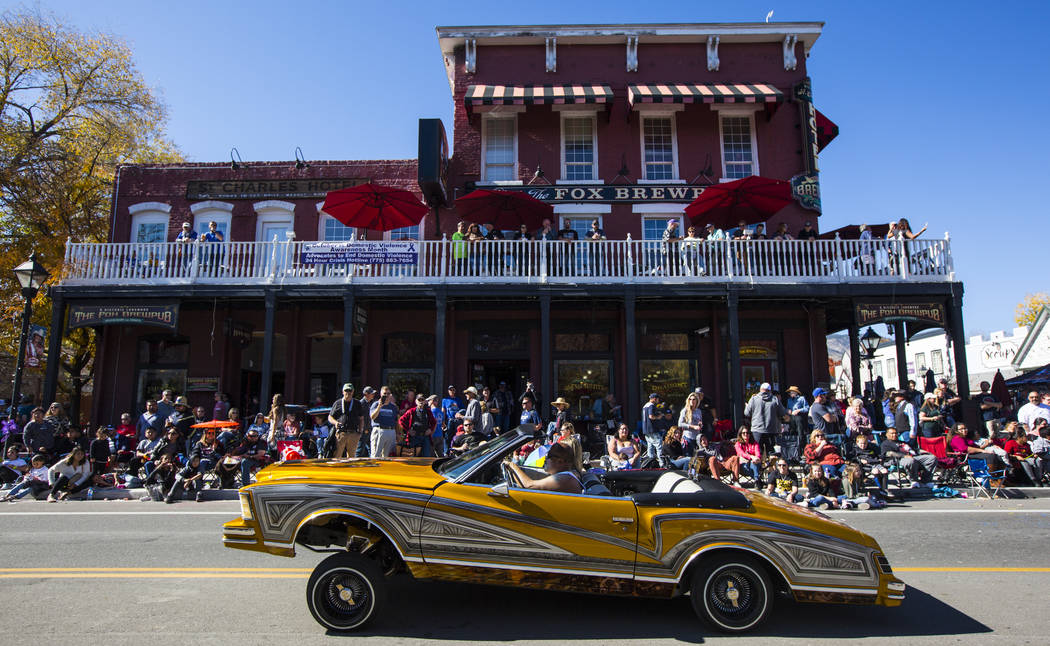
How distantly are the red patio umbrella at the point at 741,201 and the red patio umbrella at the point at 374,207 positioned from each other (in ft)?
21.5

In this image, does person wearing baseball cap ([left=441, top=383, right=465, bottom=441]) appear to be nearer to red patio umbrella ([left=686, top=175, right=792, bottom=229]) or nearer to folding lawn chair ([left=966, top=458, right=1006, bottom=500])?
red patio umbrella ([left=686, top=175, right=792, bottom=229])

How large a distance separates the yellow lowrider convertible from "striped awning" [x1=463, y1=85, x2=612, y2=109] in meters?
14.2

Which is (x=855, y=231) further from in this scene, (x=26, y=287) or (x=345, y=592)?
(x=26, y=287)

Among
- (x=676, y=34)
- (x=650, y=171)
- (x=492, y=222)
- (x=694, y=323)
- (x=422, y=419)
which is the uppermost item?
(x=676, y=34)

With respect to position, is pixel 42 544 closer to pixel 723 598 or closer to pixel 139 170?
pixel 723 598

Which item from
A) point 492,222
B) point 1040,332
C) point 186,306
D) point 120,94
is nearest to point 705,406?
point 492,222

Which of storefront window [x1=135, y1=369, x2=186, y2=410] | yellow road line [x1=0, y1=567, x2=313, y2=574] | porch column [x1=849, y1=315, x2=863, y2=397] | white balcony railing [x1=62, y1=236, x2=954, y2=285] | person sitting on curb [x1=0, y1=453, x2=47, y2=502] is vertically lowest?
yellow road line [x1=0, y1=567, x2=313, y2=574]

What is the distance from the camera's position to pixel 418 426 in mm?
11602

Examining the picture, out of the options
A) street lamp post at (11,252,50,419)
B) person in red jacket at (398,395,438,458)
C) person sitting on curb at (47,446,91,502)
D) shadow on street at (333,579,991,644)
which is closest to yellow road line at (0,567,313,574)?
shadow on street at (333,579,991,644)

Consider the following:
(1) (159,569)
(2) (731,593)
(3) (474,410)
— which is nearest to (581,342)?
(3) (474,410)

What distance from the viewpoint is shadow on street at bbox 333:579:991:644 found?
4164mm

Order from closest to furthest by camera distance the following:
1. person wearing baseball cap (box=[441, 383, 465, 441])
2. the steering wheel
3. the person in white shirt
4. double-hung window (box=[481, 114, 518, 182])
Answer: the steering wheel → the person in white shirt → person wearing baseball cap (box=[441, 383, 465, 441]) → double-hung window (box=[481, 114, 518, 182])

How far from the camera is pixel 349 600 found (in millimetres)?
4148

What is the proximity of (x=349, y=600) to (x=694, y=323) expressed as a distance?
1410cm
